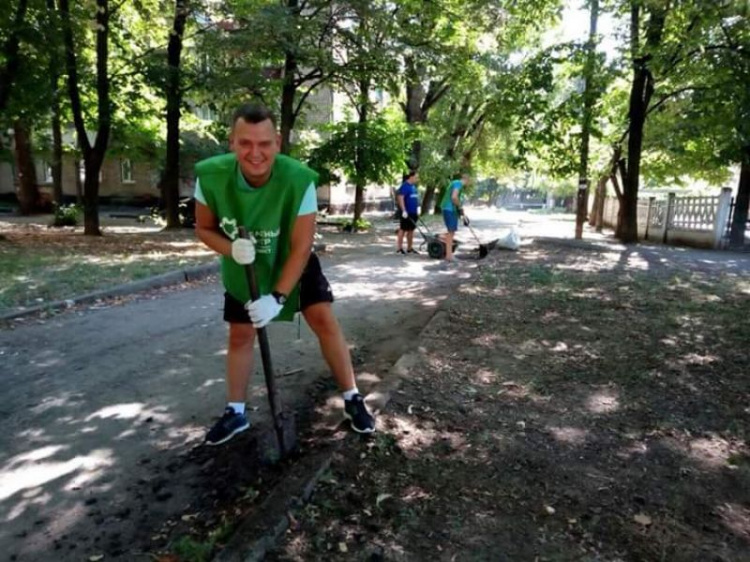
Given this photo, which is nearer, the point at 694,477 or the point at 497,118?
the point at 694,477

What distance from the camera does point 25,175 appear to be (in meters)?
22.1

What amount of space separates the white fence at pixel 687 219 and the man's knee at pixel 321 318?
14789 millimetres

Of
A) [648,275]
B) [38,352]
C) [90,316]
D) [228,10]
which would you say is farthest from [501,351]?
[228,10]

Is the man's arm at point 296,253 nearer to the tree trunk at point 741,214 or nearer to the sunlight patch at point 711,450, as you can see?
the sunlight patch at point 711,450

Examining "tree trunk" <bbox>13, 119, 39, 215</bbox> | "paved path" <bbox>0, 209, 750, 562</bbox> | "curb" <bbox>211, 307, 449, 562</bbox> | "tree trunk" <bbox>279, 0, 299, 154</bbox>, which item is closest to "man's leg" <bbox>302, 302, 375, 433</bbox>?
"curb" <bbox>211, 307, 449, 562</bbox>

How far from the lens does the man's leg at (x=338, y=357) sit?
3.07m

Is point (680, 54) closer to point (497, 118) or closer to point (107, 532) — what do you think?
point (497, 118)

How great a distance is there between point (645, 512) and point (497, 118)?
45.5 feet

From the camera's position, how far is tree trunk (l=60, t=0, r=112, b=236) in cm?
1233

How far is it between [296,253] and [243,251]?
11.2 inches

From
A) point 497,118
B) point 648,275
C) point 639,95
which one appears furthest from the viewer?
point 497,118

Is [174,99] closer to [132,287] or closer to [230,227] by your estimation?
[132,287]

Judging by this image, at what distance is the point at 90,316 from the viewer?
624cm

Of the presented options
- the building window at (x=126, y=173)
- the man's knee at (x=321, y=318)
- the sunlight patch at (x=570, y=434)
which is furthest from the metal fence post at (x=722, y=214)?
the building window at (x=126, y=173)
